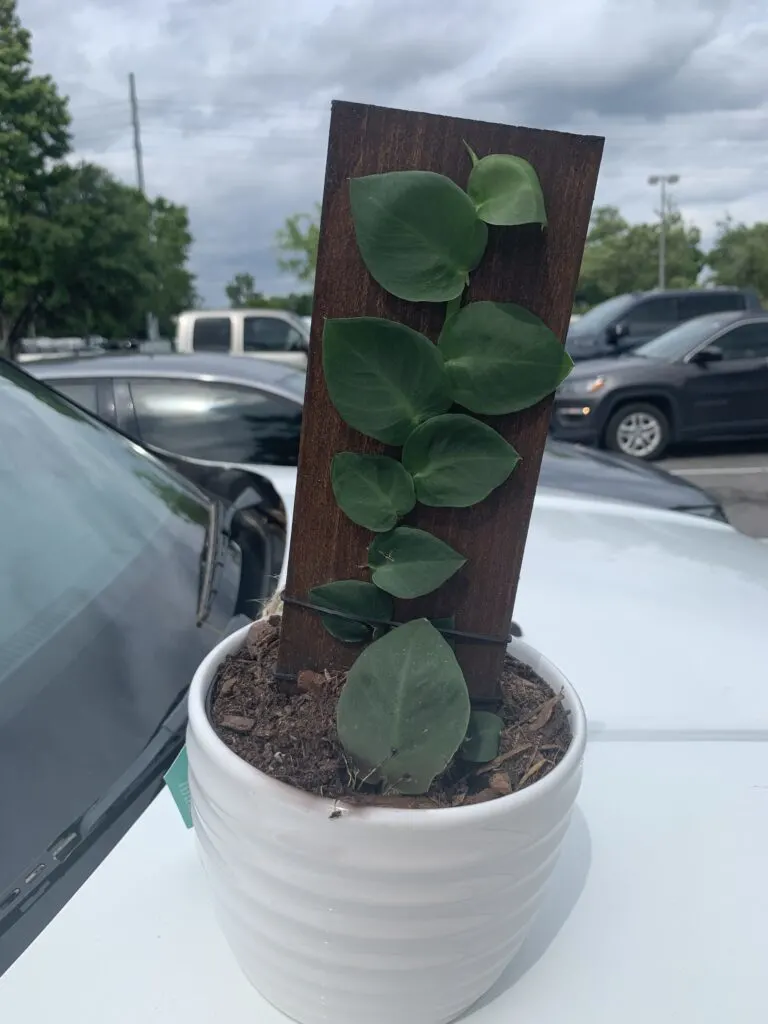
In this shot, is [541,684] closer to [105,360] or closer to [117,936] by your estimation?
[117,936]

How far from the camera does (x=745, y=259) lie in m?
33.1

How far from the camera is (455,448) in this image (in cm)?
78

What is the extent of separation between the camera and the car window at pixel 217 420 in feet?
13.8

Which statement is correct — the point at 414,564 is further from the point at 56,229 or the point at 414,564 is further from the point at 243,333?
the point at 56,229

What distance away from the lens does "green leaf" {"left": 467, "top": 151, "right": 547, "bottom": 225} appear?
705 mm

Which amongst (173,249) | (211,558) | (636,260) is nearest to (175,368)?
(211,558)

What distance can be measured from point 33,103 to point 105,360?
A: 15.1 metres

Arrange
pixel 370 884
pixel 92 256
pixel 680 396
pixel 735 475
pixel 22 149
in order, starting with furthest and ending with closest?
pixel 92 256, pixel 22 149, pixel 680 396, pixel 735 475, pixel 370 884

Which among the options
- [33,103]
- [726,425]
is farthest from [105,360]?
[33,103]

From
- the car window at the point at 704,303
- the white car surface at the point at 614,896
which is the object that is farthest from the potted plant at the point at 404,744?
the car window at the point at 704,303

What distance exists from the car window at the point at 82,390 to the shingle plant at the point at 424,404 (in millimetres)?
3723

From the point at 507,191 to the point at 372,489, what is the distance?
284mm

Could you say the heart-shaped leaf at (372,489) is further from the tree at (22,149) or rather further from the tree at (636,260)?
the tree at (636,260)

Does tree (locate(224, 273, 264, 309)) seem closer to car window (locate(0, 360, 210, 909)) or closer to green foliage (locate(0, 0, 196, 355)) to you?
green foliage (locate(0, 0, 196, 355))
